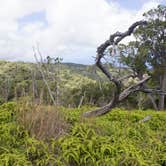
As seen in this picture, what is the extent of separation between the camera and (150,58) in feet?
58.9

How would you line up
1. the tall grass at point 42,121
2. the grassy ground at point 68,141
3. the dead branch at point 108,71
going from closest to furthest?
the grassy ground at point 68,141
the tall grass at point 42,121
the dead branch at point 108,71

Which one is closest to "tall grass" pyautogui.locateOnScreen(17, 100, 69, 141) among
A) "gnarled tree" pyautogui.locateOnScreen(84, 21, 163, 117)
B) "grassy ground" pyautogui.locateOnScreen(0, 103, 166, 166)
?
"grassy ground" pyautogui.locateOnScreen(0, 103, 166, 166)

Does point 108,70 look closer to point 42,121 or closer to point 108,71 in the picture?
point 108,71

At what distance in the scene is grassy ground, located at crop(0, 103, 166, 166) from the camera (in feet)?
9.98

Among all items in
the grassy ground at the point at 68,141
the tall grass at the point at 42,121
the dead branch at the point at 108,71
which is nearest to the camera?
the grassy ground at the point at 68,141

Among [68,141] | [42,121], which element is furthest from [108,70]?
[68,141]

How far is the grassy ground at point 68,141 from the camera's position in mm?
3041

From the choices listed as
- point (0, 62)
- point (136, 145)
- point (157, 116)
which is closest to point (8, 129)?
point (136, 145)

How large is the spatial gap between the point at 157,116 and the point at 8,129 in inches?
117

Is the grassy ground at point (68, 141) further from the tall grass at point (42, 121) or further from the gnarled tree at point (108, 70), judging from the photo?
the gnarled tree at point (108, 70)

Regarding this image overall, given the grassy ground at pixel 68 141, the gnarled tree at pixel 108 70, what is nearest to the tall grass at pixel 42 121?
the grassy ground at pixel 68 141

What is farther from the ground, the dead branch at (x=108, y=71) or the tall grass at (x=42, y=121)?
the dead branch at (x=108, y=71)

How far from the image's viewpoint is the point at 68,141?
3236mm

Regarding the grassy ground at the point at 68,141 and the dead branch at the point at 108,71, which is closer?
the grassy ground at the point at 68,141
